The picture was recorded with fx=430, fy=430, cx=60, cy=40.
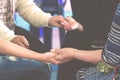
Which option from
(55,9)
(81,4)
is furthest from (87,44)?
(55,9)

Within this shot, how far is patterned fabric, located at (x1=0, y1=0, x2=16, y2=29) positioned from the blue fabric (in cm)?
41

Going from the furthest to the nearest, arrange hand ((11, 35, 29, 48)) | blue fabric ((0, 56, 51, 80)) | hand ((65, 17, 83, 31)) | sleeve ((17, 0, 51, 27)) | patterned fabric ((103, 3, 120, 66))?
sleeve ((17, 0, 51, 27)) < hand ((65, 17, 83, 31)) < hand ((11, 35, 29, 48)) < blue fabric ((0, 56, 51, 80)) < patterned fabric ((103, 3, 120, 66))

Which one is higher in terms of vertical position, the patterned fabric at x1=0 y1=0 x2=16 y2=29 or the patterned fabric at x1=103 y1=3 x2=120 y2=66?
the patterned fabric at x1=103 y1=3 x2=120 y2=66

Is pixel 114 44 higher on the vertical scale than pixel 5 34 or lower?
higher

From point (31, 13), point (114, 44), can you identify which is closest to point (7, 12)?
point (31, 13)

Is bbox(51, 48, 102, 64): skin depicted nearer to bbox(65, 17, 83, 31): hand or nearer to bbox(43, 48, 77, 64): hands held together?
bbox(43, 48, 77, 64): hands held together

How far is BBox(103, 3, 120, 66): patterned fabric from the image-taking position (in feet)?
5.50

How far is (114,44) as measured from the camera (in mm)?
1688

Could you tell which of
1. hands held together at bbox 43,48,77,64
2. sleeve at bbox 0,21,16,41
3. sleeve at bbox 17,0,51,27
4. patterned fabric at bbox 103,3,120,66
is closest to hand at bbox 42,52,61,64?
hands held together at bbox 43,48,77,64

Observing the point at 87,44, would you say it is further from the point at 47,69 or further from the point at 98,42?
the point at 47,69

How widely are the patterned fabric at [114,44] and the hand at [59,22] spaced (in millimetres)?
606

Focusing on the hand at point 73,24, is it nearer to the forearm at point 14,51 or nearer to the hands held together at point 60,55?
the hands held together at point 60,55

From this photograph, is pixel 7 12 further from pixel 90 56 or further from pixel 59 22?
pixel 90 56

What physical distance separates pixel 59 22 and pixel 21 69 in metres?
0.53
